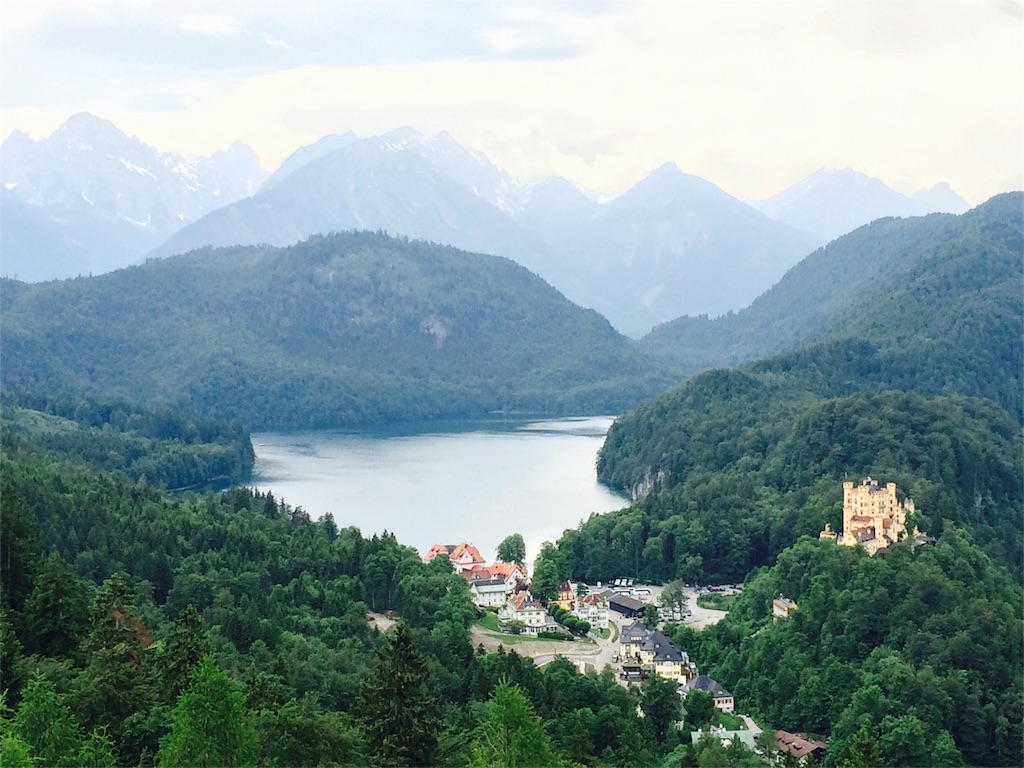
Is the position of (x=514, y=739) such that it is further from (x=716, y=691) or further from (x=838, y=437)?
(x=838, y=437)

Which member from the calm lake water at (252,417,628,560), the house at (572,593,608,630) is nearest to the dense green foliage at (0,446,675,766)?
the house at (572,593,608,630)

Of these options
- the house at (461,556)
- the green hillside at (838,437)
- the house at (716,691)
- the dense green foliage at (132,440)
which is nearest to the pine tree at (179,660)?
the house at (716,691)

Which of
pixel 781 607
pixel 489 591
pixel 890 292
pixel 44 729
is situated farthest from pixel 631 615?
pixel 890 292

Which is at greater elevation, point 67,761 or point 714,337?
point 714,337

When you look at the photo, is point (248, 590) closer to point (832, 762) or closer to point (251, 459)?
point (832, 762)

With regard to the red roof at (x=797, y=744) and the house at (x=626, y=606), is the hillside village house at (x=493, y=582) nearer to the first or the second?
the house at (x=626, y=606)

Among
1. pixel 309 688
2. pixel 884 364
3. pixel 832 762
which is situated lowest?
pixel 832 762

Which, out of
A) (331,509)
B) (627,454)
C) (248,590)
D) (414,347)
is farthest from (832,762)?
(414,347)
